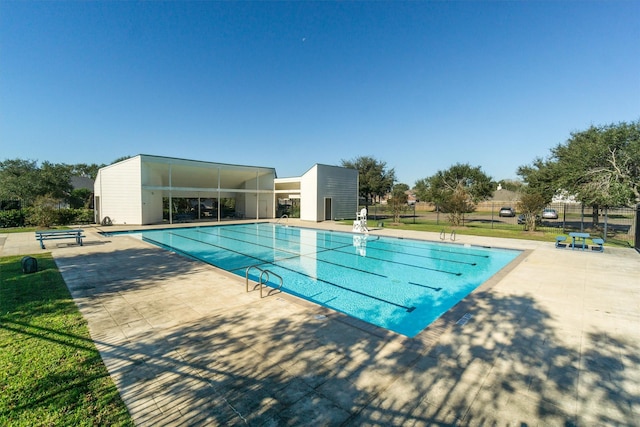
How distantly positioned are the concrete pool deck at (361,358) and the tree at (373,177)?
2659 cm

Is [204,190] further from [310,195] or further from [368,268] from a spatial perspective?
[368,268]

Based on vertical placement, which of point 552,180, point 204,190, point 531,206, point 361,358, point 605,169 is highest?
point 605,169

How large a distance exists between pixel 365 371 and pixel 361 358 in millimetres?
264

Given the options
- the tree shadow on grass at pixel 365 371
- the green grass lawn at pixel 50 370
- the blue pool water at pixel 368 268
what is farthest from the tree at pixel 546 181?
the green grass lawn at pixel 50 370

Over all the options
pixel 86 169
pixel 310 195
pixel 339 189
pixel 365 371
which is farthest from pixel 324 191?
pixel 86 169

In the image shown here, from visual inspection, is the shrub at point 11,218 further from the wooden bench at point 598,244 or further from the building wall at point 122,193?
the wooden bench at point 598,244

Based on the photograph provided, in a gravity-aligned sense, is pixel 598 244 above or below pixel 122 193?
below

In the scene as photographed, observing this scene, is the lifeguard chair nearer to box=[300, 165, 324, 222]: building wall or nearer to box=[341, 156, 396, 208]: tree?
box=[300, 165, 324, 222]: building wall

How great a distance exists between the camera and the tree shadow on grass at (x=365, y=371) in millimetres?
2422

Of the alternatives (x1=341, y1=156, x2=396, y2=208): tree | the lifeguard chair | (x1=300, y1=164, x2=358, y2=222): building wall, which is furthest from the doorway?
the lifeguard chair

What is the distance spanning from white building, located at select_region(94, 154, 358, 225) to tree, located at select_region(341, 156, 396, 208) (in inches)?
206

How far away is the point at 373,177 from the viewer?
32.8 meters

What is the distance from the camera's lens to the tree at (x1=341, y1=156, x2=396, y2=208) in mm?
32375

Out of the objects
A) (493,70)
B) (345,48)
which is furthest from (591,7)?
(345,48)
